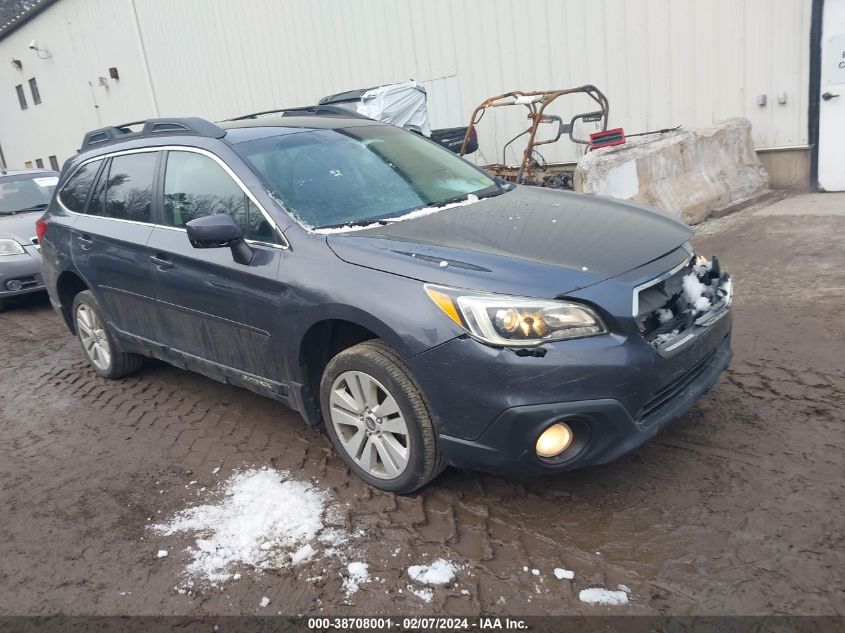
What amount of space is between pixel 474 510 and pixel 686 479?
97cm

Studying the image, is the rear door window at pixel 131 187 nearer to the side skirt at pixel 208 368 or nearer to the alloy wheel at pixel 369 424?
the side skirt at pixel 208 368

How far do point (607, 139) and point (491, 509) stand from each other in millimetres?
6456

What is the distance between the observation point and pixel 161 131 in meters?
4.35

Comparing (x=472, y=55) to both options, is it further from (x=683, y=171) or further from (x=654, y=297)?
(x=654, y=297)

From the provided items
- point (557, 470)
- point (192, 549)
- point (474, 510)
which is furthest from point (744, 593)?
point (192, 549)

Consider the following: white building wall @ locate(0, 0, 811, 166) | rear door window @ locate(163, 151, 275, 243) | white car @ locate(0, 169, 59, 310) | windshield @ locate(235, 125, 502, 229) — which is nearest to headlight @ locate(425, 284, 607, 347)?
windshield @ locate(235, 125, 502, 229)

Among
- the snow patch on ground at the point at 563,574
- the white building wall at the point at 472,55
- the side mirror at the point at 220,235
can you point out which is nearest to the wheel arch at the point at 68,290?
the side mirror at the point at 220,235

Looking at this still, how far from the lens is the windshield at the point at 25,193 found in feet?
28.9

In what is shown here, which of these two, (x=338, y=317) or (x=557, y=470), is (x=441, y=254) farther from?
(x=557, y=470)

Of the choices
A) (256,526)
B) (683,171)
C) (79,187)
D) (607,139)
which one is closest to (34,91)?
(607,139)

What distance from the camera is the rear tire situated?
197 inches

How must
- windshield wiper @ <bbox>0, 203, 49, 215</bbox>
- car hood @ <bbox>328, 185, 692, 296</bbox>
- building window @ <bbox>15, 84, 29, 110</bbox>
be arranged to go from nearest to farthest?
car hood @ <bbox>328, 185, 692, 296</bbox>, windshield wiper @ <bbox>0, 203, 49, 215</bbox>, building window @ <bbox>15, 84, 29, 110</bbox>

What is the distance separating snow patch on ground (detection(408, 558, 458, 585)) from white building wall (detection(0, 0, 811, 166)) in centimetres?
814

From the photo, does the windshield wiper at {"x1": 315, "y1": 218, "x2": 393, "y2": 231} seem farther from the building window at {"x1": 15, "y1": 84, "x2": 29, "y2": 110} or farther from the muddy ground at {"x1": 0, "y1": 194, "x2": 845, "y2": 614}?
the building window at {"x1": 15, "y1": 84, "x2": 29, "y2": 110}
